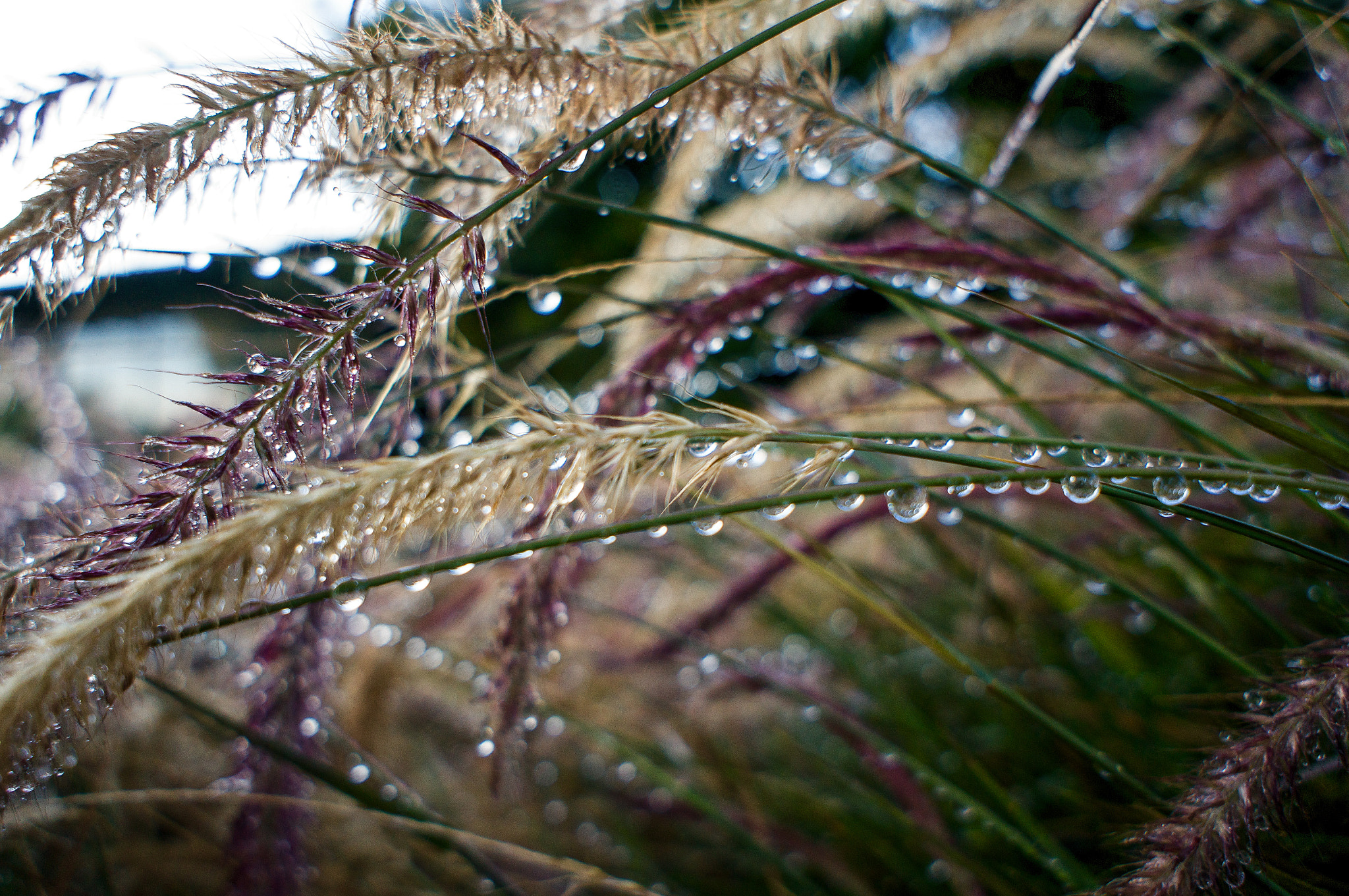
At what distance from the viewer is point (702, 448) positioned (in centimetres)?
53

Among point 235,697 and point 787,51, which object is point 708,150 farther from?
point 235,697

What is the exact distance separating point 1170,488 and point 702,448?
0.37m

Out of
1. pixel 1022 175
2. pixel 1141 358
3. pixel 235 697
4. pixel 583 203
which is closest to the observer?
pixel 583 203

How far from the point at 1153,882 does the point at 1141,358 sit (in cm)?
76

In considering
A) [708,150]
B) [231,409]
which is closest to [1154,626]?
[708,150]

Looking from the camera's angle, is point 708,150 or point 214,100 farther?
point 708,150

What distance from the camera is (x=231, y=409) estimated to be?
0.47 metres

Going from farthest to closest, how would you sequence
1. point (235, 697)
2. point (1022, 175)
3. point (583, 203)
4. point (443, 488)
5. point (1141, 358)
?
point (1022, 175)
point (235, 697)
point (1141, 358)
point (583, 203)
point (443, 488)

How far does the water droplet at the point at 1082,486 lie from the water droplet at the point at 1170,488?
46 mm

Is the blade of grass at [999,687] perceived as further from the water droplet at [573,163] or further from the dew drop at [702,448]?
the water droplet at [573,163]

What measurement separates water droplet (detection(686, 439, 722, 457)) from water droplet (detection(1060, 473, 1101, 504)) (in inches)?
10.2

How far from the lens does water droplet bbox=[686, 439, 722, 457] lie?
1.70 ft

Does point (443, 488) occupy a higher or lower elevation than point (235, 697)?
lower

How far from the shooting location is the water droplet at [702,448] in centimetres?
52
